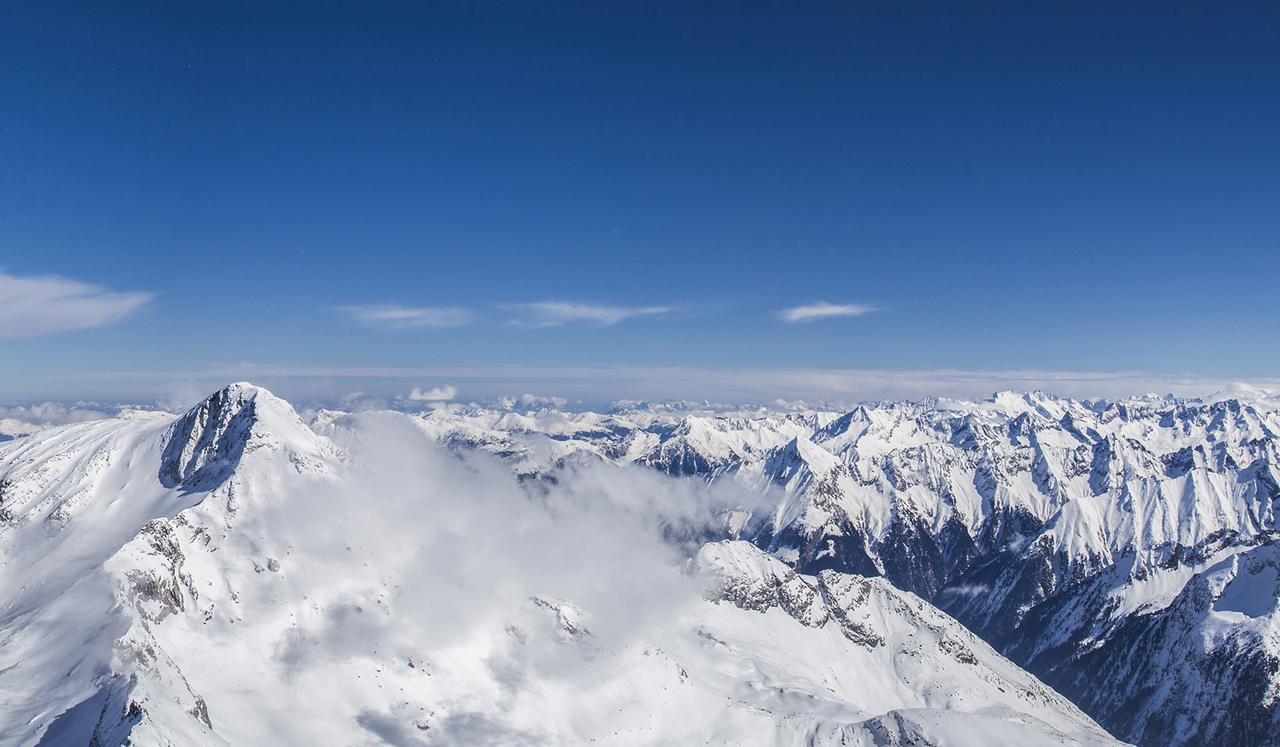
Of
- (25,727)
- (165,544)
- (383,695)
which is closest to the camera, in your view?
(25,727)

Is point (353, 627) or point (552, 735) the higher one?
point (353, 627)

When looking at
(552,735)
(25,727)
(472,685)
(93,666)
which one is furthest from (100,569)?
(552,735)

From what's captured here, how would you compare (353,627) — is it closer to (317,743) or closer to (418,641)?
(418,641)

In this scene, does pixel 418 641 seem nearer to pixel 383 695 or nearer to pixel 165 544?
pixel 383 695

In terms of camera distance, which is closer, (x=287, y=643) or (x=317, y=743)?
(x=317, y=743)

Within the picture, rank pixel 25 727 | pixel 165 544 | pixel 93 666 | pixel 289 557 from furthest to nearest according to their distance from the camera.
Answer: pixel 289 557 → pixel 165 544 → pixel 93 666 → pixel 25 727

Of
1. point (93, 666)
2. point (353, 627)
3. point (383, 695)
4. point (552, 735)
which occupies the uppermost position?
point (93, 666)

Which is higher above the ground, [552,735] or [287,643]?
[287,643]

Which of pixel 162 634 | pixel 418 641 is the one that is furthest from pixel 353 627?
pixel 162 634

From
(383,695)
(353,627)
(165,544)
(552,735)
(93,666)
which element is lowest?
(552,735)
